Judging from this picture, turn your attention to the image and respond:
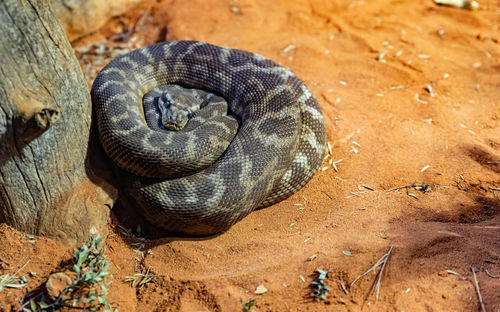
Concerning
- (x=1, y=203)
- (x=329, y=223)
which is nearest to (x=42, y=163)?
(x=1, y=203)

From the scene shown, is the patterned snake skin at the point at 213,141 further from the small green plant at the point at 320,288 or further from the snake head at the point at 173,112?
the small green plant at the point at 320,288

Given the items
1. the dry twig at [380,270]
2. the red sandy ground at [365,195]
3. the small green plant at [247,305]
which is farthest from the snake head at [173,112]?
the dry twig at [380,270]

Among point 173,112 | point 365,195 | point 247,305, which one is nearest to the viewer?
point 247,305

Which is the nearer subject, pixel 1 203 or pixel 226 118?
pixel 1 203

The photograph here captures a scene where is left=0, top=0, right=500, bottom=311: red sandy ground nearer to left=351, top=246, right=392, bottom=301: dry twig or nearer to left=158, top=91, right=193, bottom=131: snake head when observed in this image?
left=351, top=246, right=392, bottom=301: dry twig

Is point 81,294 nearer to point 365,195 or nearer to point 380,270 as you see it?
point 380,270

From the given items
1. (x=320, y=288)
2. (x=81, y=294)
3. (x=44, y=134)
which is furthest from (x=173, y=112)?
(x=320, y=288)

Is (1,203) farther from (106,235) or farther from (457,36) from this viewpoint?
(457,36)

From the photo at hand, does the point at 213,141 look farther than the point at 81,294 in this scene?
Yes
